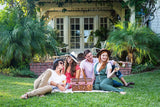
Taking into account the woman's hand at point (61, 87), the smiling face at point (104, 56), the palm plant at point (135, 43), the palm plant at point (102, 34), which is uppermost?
the palm plant at point (102, 34)

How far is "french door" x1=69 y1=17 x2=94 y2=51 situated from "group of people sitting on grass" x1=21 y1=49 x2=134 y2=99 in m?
7.61

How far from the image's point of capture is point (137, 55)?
842cm

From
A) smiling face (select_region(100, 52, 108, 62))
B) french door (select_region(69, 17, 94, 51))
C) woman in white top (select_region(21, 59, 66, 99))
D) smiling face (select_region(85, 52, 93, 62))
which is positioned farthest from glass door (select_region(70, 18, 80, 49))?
woman in white top (select_region(21, 59, 66, 99))

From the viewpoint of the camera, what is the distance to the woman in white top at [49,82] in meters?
4.49

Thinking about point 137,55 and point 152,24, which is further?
point 152,24

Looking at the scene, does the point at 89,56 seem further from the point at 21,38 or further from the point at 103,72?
the point at 21,38

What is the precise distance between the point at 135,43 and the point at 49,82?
174 inches

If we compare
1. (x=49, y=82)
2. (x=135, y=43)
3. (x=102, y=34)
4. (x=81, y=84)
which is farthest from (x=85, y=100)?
(x=102, y=34)

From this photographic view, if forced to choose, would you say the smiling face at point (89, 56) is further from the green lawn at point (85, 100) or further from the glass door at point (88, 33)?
the glass door at point (88, 33)

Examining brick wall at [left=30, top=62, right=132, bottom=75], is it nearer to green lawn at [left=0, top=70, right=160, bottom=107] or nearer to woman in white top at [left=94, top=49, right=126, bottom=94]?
woman in white top at [left=94, top=49, right=126, bottom=94]

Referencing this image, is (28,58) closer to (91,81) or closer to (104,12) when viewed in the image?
(91,81)

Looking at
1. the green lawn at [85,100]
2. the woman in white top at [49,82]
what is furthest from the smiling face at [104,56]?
the woman in white top at [49,82]

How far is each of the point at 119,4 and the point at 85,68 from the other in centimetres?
710

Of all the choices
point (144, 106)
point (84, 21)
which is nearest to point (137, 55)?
point (144, 106)
